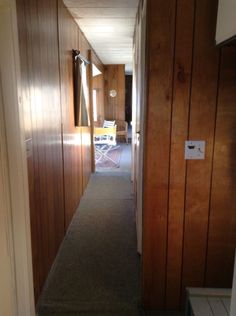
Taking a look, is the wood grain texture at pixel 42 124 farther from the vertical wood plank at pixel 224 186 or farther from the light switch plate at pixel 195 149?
the vertical wood plank at pixel 224 186

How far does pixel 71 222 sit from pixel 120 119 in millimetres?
6043

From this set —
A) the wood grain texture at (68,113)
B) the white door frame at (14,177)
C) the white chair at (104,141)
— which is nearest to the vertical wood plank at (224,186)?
the white door frame at (14,177)

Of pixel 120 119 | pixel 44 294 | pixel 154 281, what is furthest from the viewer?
pixel 120 119

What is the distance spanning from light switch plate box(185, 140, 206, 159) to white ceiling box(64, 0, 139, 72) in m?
1.78

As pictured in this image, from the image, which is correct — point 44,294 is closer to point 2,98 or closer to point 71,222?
point 71,222

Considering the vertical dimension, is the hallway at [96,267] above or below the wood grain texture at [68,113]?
below

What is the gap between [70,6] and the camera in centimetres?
285

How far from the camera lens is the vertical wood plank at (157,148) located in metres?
1.51

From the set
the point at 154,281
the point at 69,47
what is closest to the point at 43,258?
the point at 154,281

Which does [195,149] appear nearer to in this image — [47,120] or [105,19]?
[47,120]

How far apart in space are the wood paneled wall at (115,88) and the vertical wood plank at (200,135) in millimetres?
7187

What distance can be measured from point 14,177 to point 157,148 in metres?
0.82

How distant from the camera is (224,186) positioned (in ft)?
5.49

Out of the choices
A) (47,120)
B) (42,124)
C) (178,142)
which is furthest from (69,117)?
(178,142)
